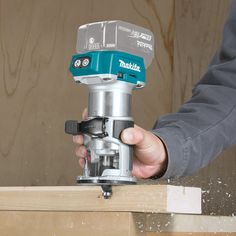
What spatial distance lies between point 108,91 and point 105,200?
0.56 feet

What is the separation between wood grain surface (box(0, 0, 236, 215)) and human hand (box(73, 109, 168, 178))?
928mm

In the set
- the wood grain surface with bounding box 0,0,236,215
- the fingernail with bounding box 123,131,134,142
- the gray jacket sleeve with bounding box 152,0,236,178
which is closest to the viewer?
the fingernail with bounding box 123,131,134,142

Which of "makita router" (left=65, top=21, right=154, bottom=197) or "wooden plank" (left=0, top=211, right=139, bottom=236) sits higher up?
"makita router" (left=65, top=21, right=154, bottom=197)

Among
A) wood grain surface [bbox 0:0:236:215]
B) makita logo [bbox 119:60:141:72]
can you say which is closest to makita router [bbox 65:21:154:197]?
makita logo [bbox 119:60:141:72]

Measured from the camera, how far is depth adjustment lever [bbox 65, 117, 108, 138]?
102 cm

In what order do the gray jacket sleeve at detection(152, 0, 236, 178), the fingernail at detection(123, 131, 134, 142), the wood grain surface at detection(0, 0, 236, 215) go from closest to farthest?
the fingernail at detection(123, 131, 134, 142)
the gray jacket sleeve at detection(152, 0, 236, 178)
the wood grain surface at detection(0, 0, 236, 215)

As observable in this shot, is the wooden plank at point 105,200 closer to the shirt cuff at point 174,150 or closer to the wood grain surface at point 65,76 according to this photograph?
the shirt cuff at point 174,150

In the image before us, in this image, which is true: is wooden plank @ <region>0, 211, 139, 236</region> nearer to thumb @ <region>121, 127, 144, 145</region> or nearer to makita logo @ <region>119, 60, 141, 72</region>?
thumb @ <region>121, 127, 144, 145</region>

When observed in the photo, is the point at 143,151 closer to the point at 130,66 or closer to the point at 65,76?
the point at 130,66

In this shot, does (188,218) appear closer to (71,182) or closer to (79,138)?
(79,138)

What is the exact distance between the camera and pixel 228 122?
122cm

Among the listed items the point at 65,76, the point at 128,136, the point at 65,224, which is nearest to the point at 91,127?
the point at 128,136

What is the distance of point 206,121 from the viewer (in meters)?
1.19

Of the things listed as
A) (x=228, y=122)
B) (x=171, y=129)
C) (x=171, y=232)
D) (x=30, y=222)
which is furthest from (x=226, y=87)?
(x=30, y=222)
